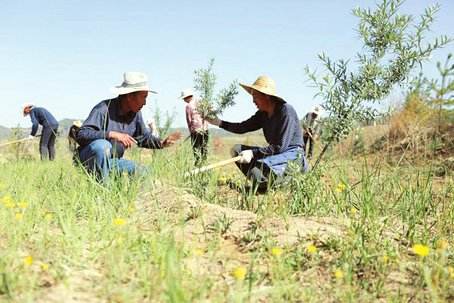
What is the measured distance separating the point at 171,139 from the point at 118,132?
1.77 feet

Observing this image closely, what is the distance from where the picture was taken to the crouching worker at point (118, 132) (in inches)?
178

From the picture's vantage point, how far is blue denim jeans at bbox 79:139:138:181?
4.45m

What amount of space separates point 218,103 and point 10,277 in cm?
373

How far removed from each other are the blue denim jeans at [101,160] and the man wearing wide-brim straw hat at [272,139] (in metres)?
1.19

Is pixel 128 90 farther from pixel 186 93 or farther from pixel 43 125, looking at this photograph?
pixel 43 125

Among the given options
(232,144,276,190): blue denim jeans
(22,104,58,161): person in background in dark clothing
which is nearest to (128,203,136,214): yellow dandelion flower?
(232,144,276,190): blue denim jeans

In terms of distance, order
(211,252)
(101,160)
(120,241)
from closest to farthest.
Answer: (120,241), (211,252), (101,160)

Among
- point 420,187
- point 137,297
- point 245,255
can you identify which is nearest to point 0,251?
point 137,297

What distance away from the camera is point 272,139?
17.2ft

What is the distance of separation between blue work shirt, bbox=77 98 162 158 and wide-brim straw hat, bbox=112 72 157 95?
0.51 ft

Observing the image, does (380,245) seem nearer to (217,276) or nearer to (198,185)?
(217,276)

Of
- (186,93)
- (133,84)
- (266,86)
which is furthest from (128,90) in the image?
(186,93)

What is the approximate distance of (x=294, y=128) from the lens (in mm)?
5039

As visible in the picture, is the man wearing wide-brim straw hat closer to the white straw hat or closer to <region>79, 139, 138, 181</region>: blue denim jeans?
<region>79, 139, 138, 181</region>: blue denim jeans
